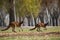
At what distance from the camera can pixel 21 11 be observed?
3.32 metres

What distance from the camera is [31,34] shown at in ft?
10.8

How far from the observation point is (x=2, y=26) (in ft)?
10.7

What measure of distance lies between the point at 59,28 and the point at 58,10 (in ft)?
1.02

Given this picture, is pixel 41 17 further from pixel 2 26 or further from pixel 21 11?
pixel 2 26

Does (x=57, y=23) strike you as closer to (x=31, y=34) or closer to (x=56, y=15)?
(x=56, y=15)

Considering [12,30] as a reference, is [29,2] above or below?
above

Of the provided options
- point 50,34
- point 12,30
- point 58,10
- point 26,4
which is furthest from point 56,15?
point 12,30

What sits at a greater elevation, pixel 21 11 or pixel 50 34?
pixel 21 11

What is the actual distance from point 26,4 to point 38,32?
516 millimetres

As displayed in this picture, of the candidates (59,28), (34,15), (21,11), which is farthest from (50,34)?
(21,11)

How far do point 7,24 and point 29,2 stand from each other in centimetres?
53

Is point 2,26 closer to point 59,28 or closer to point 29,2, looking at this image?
point 29,2

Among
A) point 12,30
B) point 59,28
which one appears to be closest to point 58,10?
point 59,28

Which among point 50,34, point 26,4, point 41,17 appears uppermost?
point 26,4
